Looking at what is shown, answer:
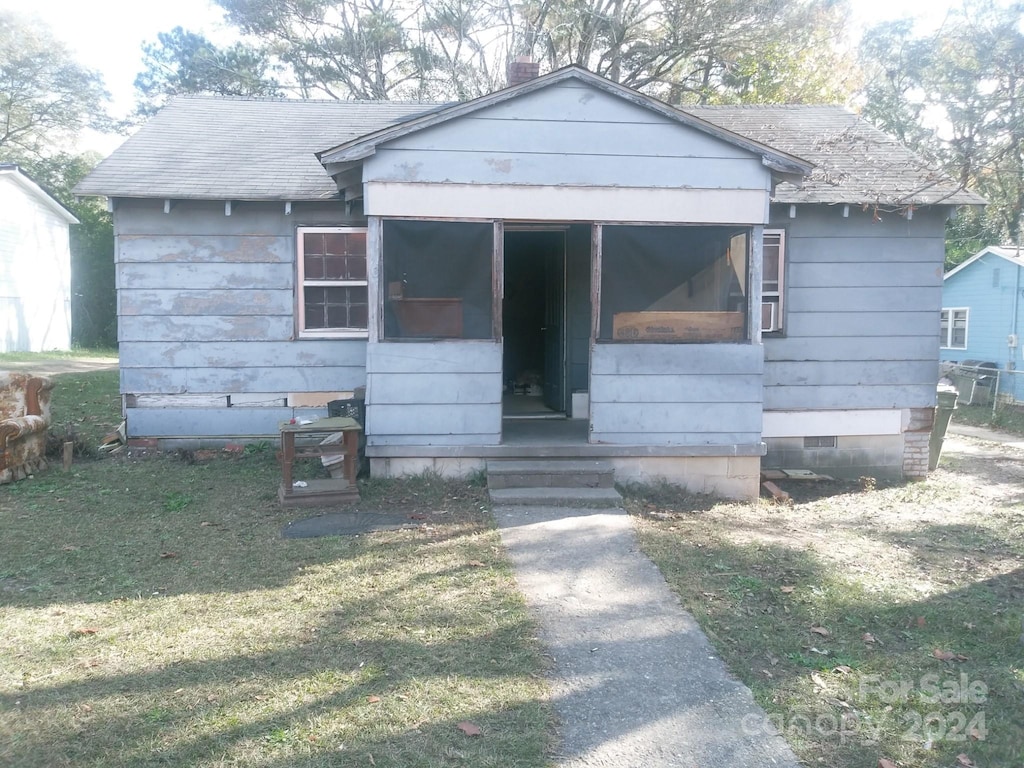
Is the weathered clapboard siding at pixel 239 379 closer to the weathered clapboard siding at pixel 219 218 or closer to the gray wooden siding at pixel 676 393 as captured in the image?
the weathered clapboard siding at pixel 219 218

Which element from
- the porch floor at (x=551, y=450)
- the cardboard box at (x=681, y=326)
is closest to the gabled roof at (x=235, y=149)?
the porch floor at (x=551, y=450)

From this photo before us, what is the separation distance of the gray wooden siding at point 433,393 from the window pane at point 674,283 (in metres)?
1.28

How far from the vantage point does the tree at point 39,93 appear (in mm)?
33844

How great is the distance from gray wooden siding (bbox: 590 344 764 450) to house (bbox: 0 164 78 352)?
19.5 meters

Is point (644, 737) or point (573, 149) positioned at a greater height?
point (573, 149)

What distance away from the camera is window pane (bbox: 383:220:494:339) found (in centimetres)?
765

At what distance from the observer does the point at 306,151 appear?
392 inches

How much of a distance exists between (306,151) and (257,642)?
715 centimetres

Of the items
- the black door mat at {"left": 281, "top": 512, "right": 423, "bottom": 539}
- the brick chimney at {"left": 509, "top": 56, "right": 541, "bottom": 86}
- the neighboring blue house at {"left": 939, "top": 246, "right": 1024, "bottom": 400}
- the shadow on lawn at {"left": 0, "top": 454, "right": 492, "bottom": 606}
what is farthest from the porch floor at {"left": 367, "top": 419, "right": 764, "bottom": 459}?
Answer: the neighboring blue house at {"left": 939, "top": 246, "right": 1024, "bottom": 400}

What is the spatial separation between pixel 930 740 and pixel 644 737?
1.23 metres

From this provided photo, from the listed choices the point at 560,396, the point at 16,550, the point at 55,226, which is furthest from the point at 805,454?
the point at 55,226

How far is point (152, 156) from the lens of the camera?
9523 mm

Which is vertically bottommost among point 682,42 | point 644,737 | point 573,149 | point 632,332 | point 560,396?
point 644,737

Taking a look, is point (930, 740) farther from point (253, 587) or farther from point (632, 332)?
point (632, 332)
